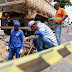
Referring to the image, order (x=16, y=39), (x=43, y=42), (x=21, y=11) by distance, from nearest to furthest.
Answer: (x=43, y=42), (x=16, y=39), (x=21, y=11)

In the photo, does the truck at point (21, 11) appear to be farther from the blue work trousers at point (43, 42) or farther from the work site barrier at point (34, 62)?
the work site barrier at point (34, 62)

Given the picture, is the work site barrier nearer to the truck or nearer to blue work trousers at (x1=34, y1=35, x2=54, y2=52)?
blue work trousers at (x1=34, y1=35, x2=54, y2=52)

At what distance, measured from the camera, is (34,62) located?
4.15ft

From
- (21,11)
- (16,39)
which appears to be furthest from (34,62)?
(21,11)

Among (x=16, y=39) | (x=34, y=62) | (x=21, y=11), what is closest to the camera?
(x=34, y=62)

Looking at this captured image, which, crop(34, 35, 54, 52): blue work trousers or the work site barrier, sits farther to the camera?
crop(34, 35, 54, 52): blue work trousers

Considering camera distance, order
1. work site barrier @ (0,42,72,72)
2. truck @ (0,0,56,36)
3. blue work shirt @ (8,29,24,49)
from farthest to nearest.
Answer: truck @ (0,0,56,36) → blue work shirt @ (8,29,24,49) → work site barrier @ (0,42,72,72)

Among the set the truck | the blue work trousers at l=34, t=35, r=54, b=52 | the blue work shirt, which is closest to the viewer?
the blue work trousers at l=34, t=35, r=54, b=52

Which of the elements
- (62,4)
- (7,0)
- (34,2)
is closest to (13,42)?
(34,2)

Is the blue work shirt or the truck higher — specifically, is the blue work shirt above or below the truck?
below

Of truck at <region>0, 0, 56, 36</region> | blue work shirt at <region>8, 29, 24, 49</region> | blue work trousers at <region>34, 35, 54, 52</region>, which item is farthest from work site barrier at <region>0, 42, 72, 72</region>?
truck at <region>0, 0, 56, 36</region>

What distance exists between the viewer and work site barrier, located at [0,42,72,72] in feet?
3.30

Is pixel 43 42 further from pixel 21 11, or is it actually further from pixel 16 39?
pixel 21 11

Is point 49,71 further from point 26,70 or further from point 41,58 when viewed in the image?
point 26,70
